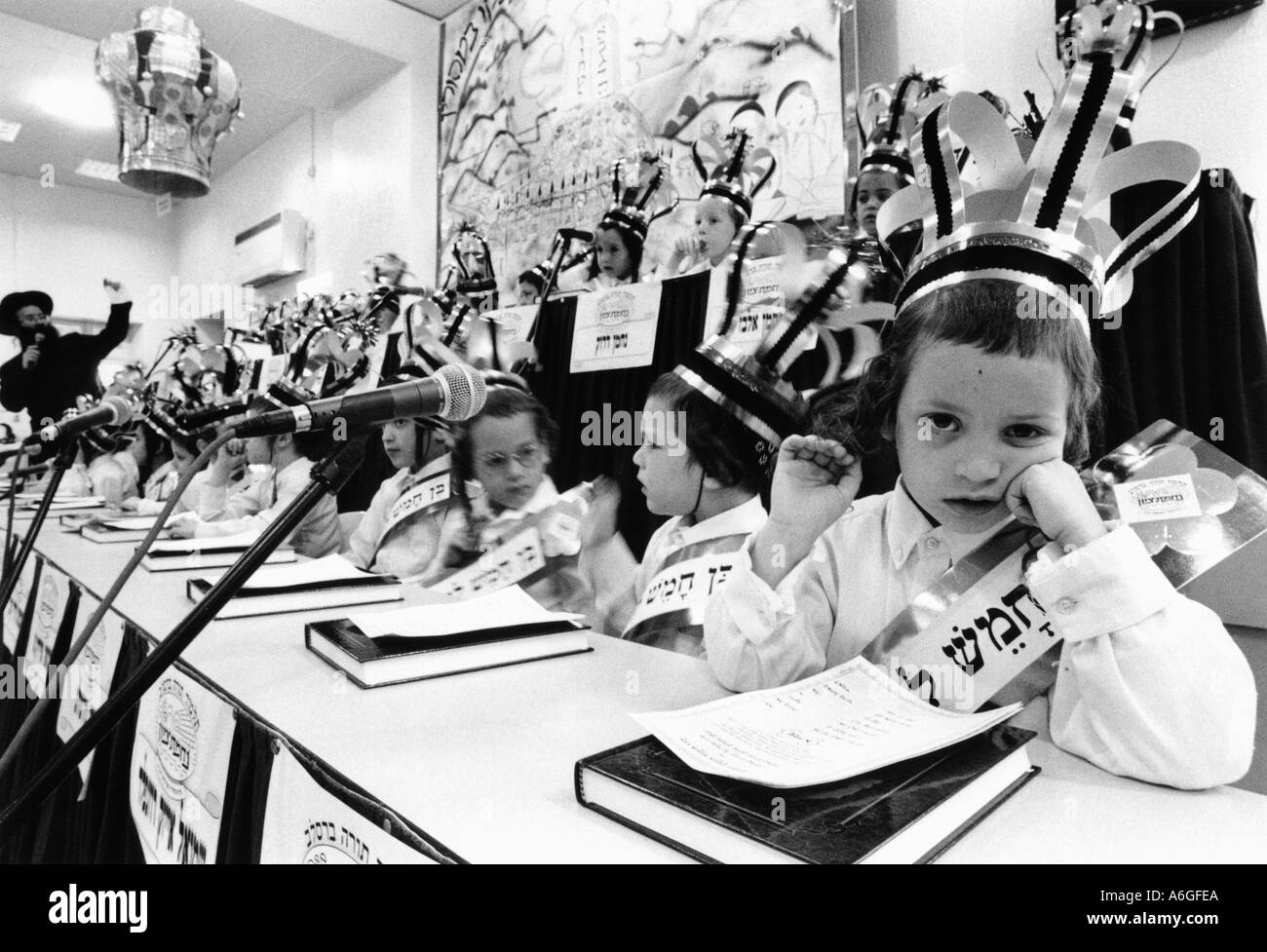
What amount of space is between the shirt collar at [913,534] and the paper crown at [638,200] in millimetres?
1506

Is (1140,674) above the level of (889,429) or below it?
below

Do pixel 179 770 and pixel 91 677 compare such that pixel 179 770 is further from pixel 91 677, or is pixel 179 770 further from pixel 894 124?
pixel 894 124

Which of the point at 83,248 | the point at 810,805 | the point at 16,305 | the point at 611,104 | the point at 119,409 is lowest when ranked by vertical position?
the point at 810,805

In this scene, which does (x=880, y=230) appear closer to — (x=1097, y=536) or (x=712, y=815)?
(x=1097, y=536)

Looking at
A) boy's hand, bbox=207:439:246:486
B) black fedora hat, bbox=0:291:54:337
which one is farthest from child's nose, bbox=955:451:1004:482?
black fedora hat, bbox=0:291:54:337

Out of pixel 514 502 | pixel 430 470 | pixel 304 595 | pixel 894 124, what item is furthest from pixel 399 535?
pixel 894 124

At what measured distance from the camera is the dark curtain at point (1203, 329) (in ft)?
4.08

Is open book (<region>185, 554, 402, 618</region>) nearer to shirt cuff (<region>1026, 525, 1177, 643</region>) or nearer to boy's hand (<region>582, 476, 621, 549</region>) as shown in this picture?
boy's hand (<region>582, 476, 621, 549</region>)

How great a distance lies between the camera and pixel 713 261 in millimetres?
1880

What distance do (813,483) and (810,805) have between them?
1.60 ft

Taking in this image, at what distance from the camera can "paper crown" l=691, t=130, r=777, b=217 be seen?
1.94 meters

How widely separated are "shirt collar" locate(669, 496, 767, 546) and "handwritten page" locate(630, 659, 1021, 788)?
0.69 meters

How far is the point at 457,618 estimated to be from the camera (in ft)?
3.43
